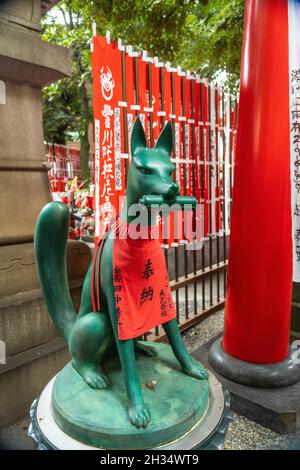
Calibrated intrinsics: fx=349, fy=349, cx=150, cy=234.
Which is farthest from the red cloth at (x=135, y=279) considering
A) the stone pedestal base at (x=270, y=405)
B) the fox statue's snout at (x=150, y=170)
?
the stone pedestal base at (x=270, y=405)

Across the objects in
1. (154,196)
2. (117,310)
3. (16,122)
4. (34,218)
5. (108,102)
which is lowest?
(117,310)

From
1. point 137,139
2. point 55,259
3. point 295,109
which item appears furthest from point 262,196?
point 55,259

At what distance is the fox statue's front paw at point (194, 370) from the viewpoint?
5.90 feet

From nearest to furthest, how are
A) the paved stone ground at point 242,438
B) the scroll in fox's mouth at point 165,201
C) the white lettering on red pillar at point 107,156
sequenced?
the scroll in fox's mouth at point 165,201 → the paved stone ground at point 242,438 → the white lettering on red pillar at point 107,156

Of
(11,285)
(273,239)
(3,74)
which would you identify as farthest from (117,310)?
(3,74)

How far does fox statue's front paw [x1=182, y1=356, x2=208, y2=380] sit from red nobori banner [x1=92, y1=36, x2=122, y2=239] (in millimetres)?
1474

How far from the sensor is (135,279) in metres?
1.62

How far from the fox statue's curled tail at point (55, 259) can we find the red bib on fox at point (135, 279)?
29 centimetres

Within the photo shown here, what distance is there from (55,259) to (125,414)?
31.7 inches

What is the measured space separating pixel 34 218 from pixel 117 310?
61.6 inches

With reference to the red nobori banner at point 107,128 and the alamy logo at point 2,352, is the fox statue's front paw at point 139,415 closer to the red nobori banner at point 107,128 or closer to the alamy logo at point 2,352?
the alamy logo at point 2,352

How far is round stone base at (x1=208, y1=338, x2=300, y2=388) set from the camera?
2.86 m
